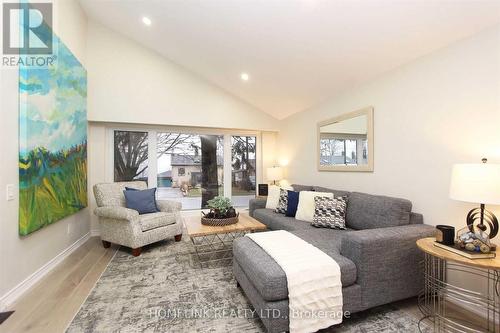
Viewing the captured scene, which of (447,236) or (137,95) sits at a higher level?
(137,95)

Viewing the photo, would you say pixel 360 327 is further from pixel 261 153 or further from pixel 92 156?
pixel 92 156

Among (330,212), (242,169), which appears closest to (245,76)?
(242,169)

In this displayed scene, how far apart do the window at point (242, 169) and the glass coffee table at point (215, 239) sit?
1502mm

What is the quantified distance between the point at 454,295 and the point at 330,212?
1.21 meters

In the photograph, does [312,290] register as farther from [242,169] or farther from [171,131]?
[171,131]

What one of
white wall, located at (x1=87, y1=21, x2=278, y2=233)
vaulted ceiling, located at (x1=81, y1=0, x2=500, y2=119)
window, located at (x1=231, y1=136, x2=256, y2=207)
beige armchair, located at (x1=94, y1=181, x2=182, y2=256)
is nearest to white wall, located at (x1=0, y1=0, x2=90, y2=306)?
beige armchair, located at (x1=94, y1=181, x2=182, y2=256)

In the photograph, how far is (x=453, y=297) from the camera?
6.40 ft

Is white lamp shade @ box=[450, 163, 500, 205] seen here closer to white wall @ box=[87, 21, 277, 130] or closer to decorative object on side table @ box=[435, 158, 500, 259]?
decorative object on side table @ box=[435, 158, 500, 259]

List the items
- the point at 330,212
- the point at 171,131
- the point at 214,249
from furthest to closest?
the point at 171,131 → the point at 214,249 → the point at 330,212

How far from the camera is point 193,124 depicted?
4.25m

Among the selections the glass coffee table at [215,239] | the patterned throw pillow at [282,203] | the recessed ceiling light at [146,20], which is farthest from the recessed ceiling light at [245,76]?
the glass coffee table at [215,239]

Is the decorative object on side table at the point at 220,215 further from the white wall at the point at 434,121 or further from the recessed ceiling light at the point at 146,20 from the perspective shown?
the recessed ceiling light at the point at 146,20

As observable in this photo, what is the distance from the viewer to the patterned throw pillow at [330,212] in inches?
103

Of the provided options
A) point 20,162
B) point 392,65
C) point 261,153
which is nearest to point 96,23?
point 20,162
